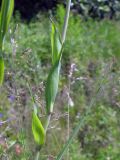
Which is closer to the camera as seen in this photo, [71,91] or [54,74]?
[54,74]

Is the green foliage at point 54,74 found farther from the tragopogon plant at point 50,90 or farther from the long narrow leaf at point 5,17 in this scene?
the long narrow leaf at point 5,17

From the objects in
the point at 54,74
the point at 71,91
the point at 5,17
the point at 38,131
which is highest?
the point at 5,17

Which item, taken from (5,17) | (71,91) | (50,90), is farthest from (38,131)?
(71,91)

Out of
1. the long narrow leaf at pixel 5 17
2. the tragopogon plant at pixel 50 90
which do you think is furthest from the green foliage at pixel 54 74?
the long narrow leaf at pixel 5 17

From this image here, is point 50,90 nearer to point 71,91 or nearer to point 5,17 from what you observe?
point 5,17

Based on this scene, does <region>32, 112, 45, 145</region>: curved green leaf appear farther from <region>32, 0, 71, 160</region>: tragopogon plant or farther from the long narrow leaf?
the long narrow leaf

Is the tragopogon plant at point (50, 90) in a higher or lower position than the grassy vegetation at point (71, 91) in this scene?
higher

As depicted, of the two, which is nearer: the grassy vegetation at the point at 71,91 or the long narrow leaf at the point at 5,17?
the long narrow leaf at the point at 5,17

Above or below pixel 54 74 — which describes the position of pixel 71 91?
below

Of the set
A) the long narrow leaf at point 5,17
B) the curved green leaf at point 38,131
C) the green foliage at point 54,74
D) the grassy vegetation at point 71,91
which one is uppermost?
the long narrow leaf at point 5,17
